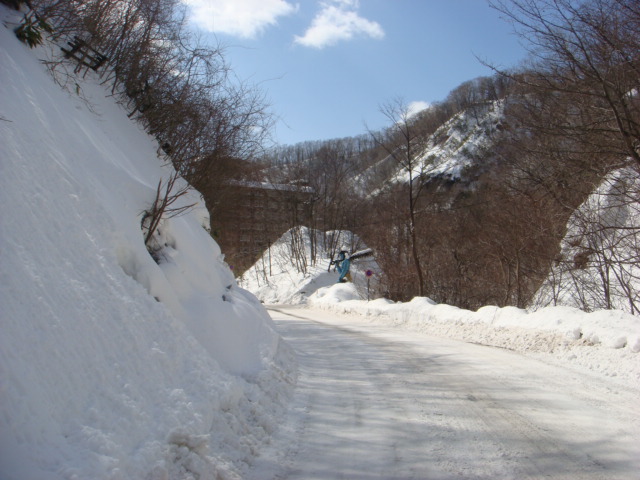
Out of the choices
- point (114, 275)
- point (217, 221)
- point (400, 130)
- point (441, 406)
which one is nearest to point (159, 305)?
point (114, 275)

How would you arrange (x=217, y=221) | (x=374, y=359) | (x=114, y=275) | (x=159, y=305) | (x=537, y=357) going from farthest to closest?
(x=217, y=221) → (x=374, y=359) → (x=537, y=357) → (x=159, y=305) → (x=114, y=275)

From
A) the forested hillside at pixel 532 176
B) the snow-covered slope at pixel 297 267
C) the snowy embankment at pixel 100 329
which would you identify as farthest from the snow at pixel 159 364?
the snow-covered slope at pixel 297 267

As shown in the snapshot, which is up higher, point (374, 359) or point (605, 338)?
point (605, 338)

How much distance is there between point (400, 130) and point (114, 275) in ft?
61.7

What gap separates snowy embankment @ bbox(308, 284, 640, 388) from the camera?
6995 millimetres

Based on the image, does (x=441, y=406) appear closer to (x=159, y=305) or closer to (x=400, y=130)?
(x=159, y=305)

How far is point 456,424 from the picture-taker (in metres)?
4.82

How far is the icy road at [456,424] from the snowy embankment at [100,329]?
0.53 metres

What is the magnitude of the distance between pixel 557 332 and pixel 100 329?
8231 mm

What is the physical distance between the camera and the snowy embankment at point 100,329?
8.64 ft

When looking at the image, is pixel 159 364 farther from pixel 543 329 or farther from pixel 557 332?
pixel 543 329

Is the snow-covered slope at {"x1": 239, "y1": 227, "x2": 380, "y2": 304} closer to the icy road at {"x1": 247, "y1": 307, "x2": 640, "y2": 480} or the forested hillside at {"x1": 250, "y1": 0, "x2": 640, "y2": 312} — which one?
the forested hillside at {"x1": 250, "y1": 0, "x2": 640, "y2": 312}

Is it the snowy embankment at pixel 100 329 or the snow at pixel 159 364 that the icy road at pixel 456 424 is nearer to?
the snow at pixel 159 364

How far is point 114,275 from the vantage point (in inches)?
176
